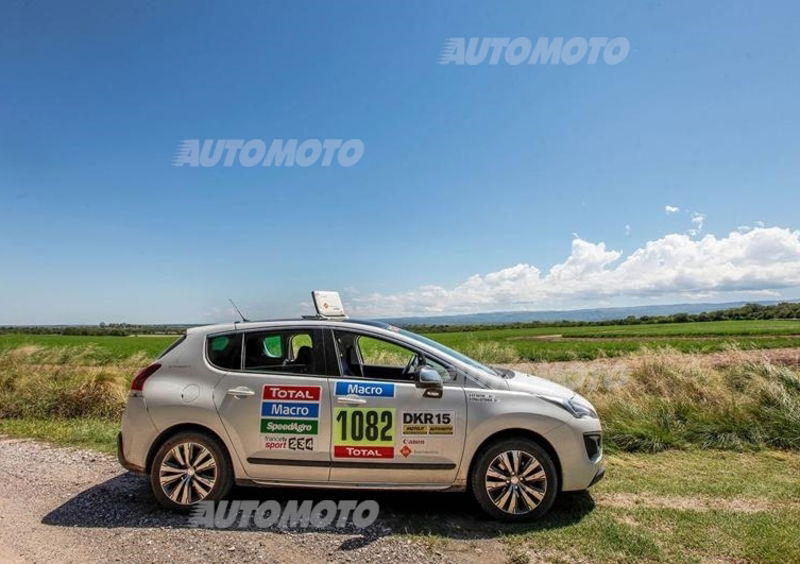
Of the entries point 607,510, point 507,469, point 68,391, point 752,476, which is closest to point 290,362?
point 507,469

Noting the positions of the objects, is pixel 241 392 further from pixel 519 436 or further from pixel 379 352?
pixel 379 352

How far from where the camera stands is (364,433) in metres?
4.49

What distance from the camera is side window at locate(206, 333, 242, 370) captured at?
15.6 feet

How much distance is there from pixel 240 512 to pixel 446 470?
6.62 feet

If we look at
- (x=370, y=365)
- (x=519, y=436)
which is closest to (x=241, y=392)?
(x=370, y=365)

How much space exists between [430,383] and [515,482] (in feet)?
3.94

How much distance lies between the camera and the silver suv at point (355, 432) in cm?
444

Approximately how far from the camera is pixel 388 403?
4.50m

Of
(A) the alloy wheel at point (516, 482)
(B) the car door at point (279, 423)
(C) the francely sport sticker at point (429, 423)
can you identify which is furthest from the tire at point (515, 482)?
(B) the car door at point (279, 423)

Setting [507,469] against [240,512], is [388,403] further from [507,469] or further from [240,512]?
[240,512]

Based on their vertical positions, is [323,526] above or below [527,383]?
below

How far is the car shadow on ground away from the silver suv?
0.18 metres

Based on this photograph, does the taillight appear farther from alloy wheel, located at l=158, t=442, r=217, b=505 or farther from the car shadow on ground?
the car shadow on ground

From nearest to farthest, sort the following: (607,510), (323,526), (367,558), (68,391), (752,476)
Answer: (367,558), (323,526), (607,510), (752,476), (68,391)
